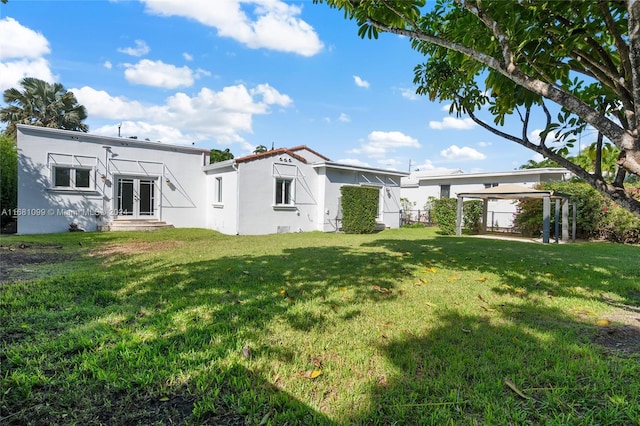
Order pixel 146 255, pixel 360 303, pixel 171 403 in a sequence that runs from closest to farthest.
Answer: pixel 171 403
pixel 360 303
pixel 146 255

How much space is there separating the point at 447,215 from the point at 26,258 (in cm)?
1686

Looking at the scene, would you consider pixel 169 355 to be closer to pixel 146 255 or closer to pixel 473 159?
pixel 146 255

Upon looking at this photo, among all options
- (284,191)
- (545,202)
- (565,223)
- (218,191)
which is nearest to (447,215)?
(545,202)

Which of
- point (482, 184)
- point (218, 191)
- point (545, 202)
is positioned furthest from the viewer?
point (482, 184)

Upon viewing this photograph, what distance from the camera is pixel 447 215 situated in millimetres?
16984

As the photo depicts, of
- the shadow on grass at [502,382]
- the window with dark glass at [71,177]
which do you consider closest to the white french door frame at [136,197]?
the window with dark glass at [71,177]

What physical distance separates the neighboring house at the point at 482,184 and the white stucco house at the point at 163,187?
891 cm

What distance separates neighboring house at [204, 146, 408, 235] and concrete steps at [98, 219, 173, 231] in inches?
105

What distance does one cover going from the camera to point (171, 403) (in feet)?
6.72

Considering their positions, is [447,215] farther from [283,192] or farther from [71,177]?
[71,177]

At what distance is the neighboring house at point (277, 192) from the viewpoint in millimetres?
14742

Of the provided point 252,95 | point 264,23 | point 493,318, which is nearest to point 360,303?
point 493,318

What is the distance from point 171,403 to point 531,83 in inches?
156

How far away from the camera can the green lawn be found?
6.56ft
